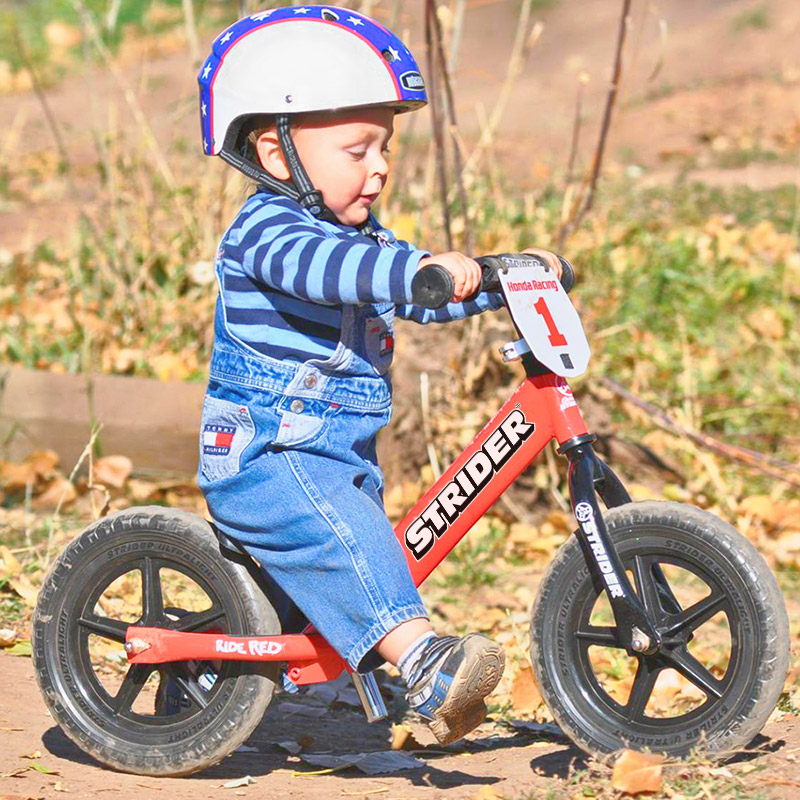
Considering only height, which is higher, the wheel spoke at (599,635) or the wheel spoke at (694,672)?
the wheel spoke at (599,635)

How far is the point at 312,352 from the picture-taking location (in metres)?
2.84

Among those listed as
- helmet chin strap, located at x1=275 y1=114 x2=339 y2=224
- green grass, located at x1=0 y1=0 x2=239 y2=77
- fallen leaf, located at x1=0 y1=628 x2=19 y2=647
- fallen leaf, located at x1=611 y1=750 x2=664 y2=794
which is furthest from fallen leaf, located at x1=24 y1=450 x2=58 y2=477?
green grass, located at x1=0 y1=0 x2=239 y2=77

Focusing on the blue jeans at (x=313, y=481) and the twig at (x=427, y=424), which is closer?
the blue jeans at (x=313, y=481)

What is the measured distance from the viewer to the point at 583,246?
6234mm

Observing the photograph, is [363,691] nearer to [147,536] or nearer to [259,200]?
[147,536]

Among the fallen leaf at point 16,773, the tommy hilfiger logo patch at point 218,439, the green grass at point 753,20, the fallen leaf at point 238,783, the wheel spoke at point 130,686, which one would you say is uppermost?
the green grass at point 753,20

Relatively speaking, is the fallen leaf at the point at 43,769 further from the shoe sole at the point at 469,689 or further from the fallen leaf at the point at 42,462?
the fallen leaf at the point at 42,462

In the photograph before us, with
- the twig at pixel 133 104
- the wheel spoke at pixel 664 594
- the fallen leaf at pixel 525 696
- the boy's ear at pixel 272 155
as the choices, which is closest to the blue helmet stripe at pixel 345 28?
the boy's ear at pixel 272 155

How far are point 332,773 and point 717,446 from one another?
224 centimetres

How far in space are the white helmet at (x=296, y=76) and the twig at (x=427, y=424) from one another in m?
1.82

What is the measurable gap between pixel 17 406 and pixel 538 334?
2.76 m

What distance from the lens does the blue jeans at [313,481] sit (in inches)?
110

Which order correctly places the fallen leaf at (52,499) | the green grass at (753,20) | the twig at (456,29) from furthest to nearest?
the green grass at (753,20) → the twig at (456,29) → the fallen leaf at (52,499)

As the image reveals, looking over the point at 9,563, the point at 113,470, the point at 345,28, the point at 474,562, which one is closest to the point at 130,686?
the point at 9,563
